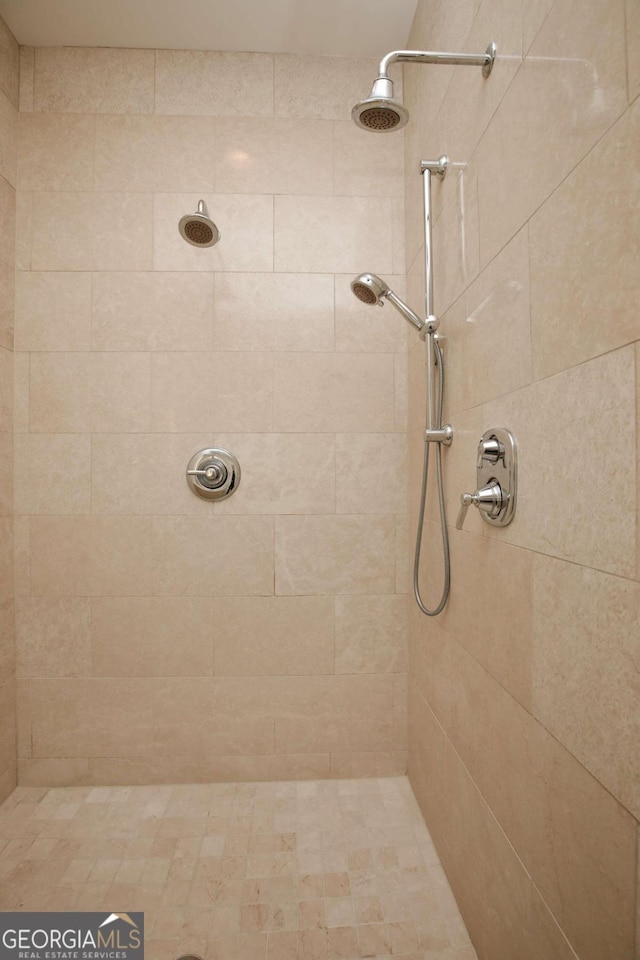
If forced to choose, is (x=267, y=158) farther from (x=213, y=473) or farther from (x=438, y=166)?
(x=213, y=473)

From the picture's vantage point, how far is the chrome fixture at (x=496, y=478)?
106cm

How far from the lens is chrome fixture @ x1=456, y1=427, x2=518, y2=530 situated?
1060 mm

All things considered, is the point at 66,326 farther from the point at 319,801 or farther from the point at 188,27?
the point at 319,801

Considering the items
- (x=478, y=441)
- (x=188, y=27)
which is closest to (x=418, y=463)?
(x=478, y=441)

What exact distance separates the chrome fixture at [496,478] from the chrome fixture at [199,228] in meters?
1.11

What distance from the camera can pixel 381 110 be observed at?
1.23 meters

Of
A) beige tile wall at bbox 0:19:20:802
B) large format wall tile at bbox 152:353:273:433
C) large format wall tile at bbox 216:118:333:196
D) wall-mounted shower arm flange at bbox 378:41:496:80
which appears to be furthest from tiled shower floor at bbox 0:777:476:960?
large format wall tile at bbox 216:118:333:196

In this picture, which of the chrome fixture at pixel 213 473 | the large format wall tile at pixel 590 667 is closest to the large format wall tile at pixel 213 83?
the chrome fixture at pixel 213 473

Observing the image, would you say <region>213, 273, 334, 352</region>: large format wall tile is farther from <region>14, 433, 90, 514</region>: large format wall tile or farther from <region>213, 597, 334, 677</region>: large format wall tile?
<region>213, 597, 334, 677</region>: large format wall tile

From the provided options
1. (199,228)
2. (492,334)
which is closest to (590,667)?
(492,334)

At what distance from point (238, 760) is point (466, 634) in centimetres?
111

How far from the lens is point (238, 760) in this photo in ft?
6.36

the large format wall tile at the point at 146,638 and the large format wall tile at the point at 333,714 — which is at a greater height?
the large format wall tile at the point at 146,638
